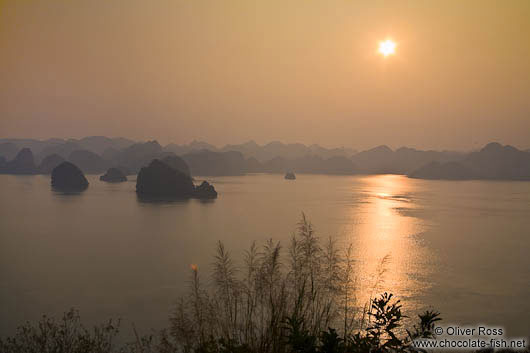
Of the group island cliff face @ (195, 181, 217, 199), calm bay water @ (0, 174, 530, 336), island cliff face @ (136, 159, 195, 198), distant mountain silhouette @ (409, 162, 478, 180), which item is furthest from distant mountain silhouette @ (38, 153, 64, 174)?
distant mountain silhouette @ (409, 162, 478, 180)

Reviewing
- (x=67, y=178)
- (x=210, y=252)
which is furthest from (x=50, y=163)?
(x=210, y=252)

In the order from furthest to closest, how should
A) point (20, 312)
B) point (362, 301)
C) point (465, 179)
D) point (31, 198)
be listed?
point (465, 179), point (31, 198), point (362, 301), point (20, 312)

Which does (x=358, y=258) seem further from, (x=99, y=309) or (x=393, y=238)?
(x=99, y=309)

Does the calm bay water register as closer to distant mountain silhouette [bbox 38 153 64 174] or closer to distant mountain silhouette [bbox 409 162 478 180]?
distant mountain silhouette [bbox 38 153 64 174]

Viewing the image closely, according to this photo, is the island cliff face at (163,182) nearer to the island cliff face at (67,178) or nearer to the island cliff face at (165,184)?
the island cliff face at (165,184)

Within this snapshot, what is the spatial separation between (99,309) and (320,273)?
16.2m

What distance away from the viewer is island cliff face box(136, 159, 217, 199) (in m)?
82.8

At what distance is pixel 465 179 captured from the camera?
576 ft

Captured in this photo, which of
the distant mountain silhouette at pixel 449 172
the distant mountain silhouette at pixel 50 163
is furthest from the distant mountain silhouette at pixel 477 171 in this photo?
the distant mountain silhouette at pixel 50 163

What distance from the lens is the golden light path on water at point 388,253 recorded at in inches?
892

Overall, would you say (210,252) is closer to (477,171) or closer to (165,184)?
(165,184)

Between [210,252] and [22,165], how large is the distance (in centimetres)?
16998

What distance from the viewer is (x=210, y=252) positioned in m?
34.2

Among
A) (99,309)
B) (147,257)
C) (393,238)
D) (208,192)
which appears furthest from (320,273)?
(208,192)
